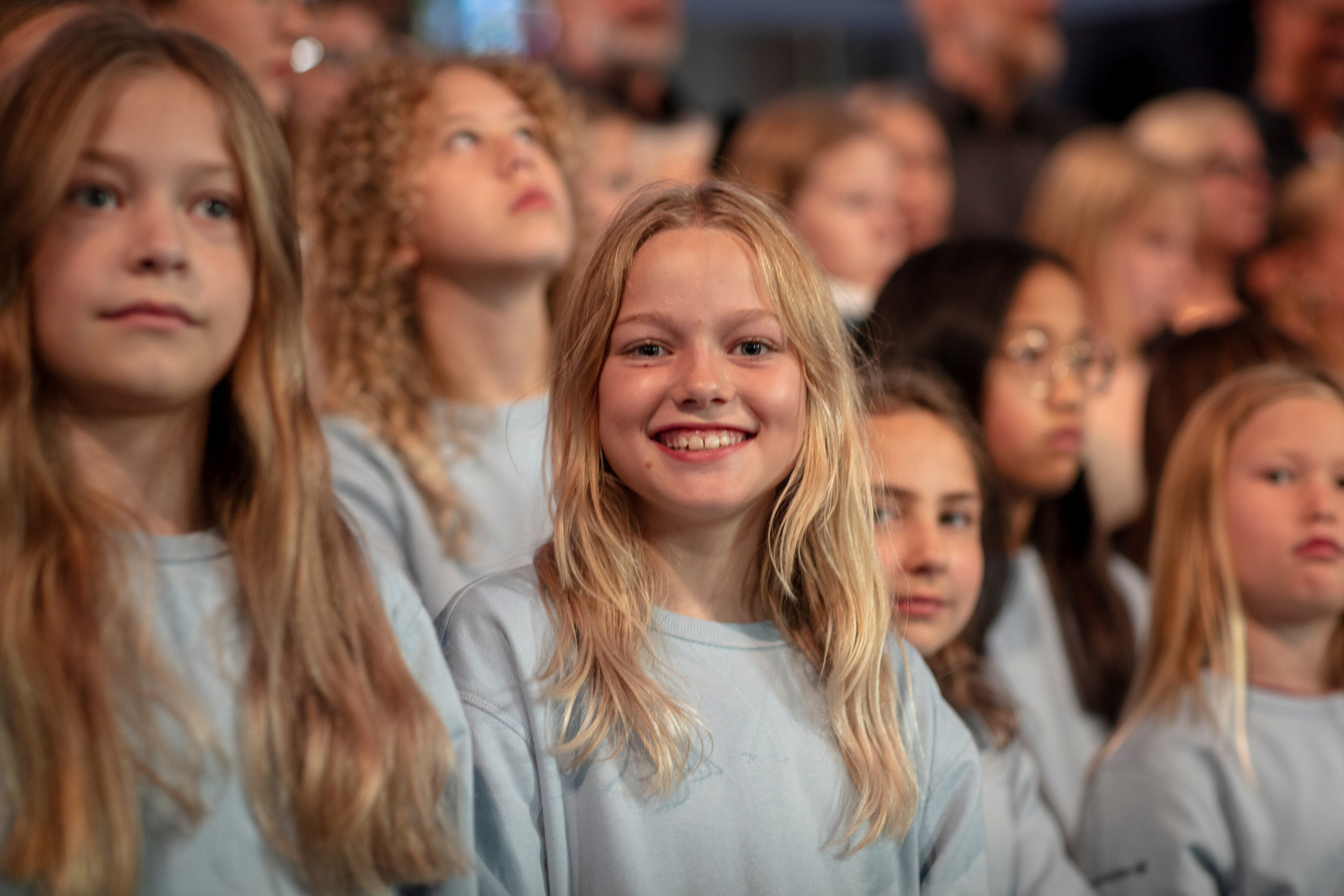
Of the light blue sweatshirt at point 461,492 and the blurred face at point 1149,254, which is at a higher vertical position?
the blurred face at point 1149,254

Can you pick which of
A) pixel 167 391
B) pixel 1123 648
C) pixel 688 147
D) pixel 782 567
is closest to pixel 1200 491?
pixel 1123 648

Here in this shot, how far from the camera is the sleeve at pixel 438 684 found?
132 centimetres

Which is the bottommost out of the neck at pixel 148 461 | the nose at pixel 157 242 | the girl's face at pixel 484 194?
the neck at pixel 148 461

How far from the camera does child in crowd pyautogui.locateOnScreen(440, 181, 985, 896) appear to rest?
1.39 m

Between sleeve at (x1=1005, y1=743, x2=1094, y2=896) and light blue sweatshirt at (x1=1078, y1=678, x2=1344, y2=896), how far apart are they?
5cm

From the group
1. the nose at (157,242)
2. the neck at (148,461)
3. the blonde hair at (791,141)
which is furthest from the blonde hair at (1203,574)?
the nose at (157,242)

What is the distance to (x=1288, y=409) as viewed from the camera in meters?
1.94

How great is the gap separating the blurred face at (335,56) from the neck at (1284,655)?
1705 mm

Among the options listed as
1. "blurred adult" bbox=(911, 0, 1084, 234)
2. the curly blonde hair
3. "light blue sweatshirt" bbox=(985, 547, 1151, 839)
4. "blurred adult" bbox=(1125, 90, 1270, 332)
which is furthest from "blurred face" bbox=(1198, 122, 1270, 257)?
the curly blonde hair

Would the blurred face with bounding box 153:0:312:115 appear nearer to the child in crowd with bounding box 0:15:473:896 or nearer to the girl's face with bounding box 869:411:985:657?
the child in crowd with bounding box 0:15:473:896

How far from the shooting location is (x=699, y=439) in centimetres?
141

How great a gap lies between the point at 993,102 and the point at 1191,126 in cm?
62

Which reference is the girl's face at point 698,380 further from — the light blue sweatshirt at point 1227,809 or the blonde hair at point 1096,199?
the blonde hair at point 1096,199

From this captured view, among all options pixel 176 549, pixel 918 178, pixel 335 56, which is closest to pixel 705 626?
pixel 176 549
